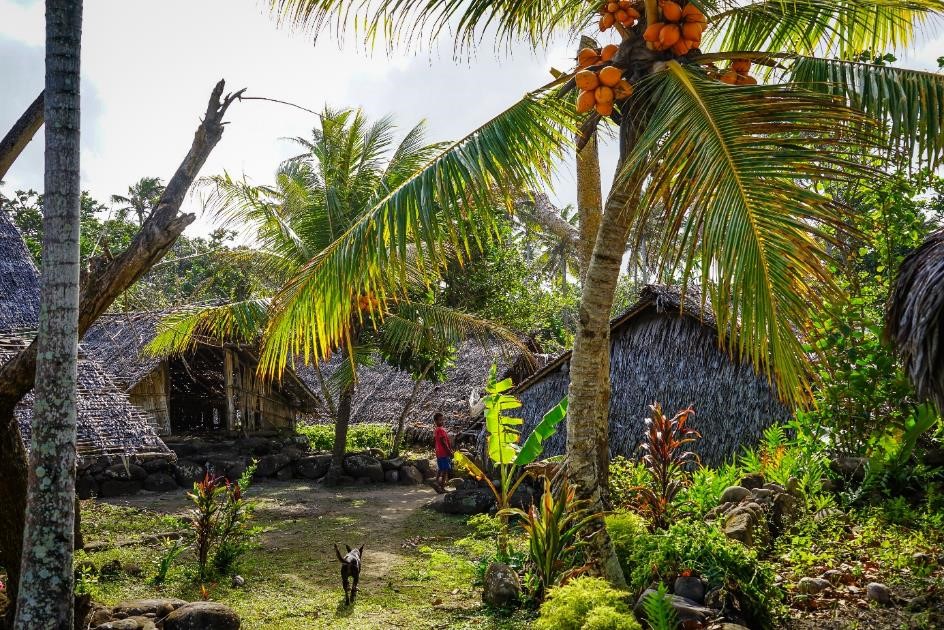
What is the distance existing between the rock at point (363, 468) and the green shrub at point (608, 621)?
10.2 metres

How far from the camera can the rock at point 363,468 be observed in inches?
524

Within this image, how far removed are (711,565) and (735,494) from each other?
1459 mm

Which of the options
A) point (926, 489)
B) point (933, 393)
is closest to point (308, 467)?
point (926, 489)

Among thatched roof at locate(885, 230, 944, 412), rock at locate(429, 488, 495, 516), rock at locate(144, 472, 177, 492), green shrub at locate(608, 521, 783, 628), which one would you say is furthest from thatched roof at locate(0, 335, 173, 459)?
thatched roof at locate(885, 230, 944, 412)

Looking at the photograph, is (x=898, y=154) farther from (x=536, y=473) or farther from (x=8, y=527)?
(x=8, y=527)

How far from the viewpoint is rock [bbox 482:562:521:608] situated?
200 inches

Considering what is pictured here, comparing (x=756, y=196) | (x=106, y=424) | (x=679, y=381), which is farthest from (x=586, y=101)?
(x=106, y=424)

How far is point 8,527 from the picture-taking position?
4.16m

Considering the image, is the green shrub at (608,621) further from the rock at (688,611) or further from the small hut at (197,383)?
the small hut at (197,383)

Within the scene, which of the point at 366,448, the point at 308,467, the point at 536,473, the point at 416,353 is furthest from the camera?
the point at 366,448

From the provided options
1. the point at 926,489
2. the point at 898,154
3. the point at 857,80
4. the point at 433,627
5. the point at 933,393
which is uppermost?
the point at 857,80

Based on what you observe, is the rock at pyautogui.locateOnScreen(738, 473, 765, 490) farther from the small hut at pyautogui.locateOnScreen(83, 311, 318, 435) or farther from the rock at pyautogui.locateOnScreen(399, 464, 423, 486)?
the small hut at pyautogui.locateOnScreen(83, 311, 318, 435)

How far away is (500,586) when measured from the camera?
5121 mm

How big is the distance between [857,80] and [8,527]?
5912mm
